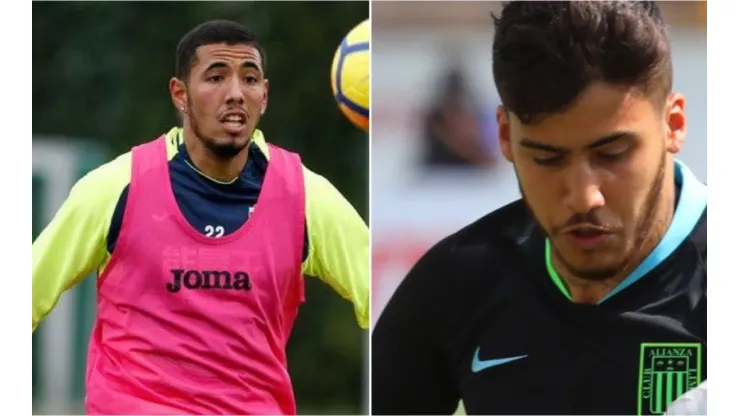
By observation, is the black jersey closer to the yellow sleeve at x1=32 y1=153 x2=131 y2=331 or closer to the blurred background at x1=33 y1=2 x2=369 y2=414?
the blurred background at x1=33 y1=2 x2=369 y2=414

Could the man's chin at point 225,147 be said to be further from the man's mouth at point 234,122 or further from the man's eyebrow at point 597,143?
the man's eyebrow at point 597,143

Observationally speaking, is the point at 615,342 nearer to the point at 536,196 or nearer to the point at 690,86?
the point at 536,196

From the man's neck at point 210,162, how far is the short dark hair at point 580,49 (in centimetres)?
86

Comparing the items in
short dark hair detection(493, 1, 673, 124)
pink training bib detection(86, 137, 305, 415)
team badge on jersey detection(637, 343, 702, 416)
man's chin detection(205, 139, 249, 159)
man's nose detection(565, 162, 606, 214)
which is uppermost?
short dark hair detection(493, 1, 673, 124)

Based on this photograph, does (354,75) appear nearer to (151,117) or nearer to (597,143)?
(151,117)

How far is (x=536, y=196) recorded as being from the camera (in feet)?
11.6

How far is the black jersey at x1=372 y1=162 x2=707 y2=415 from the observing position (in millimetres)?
3535

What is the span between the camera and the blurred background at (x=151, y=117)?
135 inches

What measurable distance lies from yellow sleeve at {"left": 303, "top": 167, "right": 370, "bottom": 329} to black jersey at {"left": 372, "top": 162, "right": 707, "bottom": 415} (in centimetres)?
20

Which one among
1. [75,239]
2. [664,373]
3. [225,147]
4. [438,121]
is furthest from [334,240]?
[664,373]

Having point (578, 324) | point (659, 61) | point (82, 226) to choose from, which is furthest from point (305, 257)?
point (659, 61)

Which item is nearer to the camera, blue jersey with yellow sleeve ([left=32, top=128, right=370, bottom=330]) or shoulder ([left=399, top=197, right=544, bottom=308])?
blue jersey with yellow sleeve ([left=32, top=128, right=370, bottom=330])

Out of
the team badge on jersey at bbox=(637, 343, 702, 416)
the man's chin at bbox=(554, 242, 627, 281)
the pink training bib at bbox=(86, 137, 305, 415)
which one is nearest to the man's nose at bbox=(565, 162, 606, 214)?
the man's chin at bbox=(554, 242, 627, 281)

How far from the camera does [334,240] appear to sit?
341cm
